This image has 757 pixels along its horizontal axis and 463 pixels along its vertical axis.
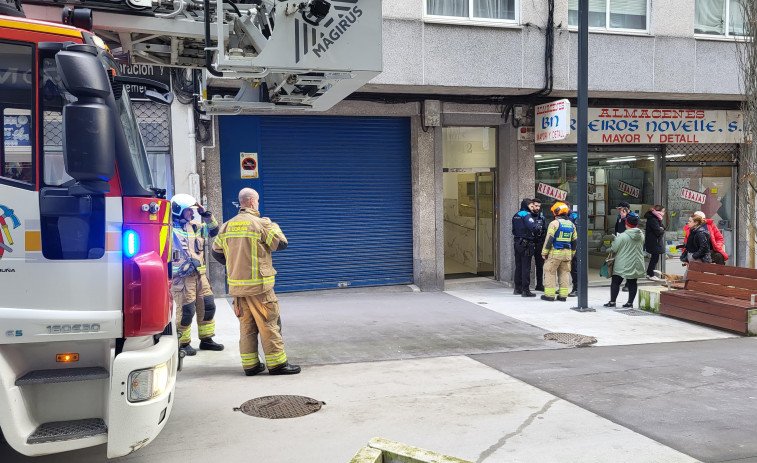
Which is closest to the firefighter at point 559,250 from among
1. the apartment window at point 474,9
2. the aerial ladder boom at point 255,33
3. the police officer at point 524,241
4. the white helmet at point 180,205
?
the police officer at point 524,241

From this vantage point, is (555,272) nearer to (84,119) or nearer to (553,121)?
(553,121)

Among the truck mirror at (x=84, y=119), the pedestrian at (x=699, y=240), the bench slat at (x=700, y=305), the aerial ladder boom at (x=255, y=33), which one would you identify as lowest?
the bench slat at (x=700, y=305)

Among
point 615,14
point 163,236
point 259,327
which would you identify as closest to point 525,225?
point 615,14

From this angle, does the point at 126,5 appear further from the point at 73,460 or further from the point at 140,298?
the point at 73,460

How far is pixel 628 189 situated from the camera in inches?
557

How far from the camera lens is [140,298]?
3.76 meters

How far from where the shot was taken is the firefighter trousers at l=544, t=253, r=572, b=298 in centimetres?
1121

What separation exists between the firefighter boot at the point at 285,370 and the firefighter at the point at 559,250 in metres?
5.99

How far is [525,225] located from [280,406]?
23.9 ft

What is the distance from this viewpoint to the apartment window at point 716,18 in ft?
43.2

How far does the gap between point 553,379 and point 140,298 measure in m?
4.39

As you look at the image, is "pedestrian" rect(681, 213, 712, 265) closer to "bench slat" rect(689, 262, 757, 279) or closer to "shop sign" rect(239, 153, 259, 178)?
"bench slat" rect(689, 262, 757, 279)

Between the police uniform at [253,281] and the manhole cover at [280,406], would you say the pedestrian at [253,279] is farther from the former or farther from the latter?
the manhole cover at [280,406]

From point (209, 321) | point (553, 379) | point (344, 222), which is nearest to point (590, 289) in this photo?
point (344, 222)
